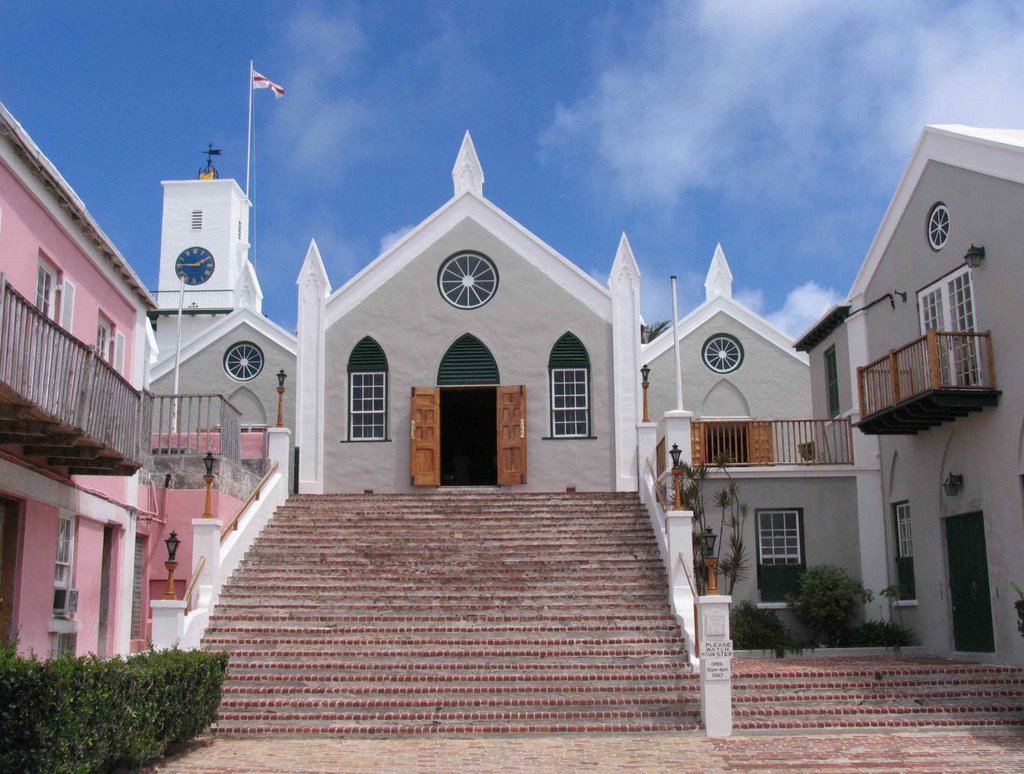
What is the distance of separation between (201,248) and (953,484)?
97.4 ft

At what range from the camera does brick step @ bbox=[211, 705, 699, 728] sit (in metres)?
13.5

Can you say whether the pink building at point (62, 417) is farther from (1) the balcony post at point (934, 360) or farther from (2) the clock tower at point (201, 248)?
(2) the clock tower at point (201, 248)

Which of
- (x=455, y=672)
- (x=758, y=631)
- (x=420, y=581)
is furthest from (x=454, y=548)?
(x=758, y=631)

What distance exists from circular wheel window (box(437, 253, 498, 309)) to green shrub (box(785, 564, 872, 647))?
9274 mm

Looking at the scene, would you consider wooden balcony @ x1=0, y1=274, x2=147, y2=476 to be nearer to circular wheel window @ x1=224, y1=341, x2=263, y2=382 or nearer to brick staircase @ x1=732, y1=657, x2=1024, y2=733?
brick staircase @ x1=732, y1=657, x2=1024, y2=733

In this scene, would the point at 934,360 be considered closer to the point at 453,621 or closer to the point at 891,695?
the point at 891,695

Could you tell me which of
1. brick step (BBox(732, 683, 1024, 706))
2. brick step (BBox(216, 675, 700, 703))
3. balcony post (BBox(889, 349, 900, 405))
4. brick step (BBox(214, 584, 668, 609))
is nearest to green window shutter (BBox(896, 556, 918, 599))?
balcony post (BBox(889, 349, 900, 405))

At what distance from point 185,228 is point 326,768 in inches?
1279

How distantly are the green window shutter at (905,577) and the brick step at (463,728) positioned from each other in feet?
23.8

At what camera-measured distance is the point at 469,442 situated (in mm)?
29047

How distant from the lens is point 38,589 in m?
13.8

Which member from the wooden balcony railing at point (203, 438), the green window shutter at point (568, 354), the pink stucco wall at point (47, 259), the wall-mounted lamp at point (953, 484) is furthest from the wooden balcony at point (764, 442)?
the pink stucco wall at point (47, 259)

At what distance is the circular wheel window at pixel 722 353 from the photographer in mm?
30266

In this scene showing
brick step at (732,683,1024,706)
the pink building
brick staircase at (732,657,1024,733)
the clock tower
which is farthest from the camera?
the clock tower
